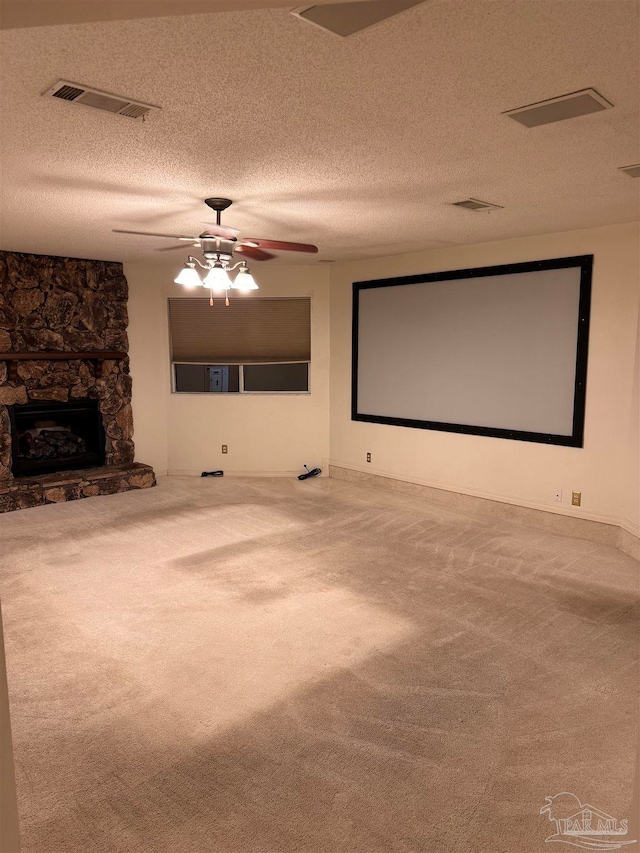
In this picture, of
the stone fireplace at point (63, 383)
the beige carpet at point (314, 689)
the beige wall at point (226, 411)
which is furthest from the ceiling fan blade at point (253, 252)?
the stone fireplace at point (63, 383)

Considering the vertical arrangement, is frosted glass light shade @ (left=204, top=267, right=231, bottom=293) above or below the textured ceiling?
below

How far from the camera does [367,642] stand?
3.21 m

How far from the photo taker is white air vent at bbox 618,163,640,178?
3.06 m

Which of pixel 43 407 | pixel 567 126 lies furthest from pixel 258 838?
pixel 43 407

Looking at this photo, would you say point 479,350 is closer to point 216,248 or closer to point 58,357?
point 216,248

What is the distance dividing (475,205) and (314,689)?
10.3 feet

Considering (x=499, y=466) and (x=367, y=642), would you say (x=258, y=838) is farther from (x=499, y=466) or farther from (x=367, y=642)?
(x=499, y=466)

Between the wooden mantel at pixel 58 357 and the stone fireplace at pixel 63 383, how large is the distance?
1 centimetres

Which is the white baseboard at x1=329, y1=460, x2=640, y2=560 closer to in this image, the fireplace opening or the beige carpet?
the beige carpet

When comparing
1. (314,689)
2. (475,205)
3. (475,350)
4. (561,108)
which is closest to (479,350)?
(475,350)

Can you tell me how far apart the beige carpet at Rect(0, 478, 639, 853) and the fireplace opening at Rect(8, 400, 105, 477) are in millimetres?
1487

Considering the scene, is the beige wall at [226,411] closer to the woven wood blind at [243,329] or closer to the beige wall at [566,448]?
the woven wood blind at [243,329]

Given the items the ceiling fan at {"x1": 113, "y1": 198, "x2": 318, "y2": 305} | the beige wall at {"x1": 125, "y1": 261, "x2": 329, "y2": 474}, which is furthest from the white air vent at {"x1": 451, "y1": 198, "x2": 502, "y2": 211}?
the beige wall at {"x1": 125, "y1": 261, "x2": 329, "y2": 474}

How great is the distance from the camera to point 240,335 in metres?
7.07
